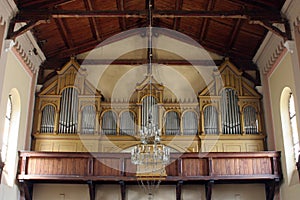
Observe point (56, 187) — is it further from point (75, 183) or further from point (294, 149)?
point (294, 149)

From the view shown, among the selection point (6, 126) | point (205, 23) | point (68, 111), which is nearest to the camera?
point (6, 126)

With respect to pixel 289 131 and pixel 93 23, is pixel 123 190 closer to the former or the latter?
pixel 289 131

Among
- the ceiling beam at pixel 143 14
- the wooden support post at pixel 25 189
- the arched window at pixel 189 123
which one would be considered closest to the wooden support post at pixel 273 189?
the arched window at pixel 189 123

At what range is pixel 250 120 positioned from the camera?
15.6 m

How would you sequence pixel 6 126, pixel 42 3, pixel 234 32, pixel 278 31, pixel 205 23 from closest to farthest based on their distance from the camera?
pixel 278 31, pixel 42 3, pixel 6 126, pixel 234 32, pixel 205 23

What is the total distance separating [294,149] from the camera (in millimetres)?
13516

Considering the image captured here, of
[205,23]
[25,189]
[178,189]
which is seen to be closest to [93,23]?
[205,23]

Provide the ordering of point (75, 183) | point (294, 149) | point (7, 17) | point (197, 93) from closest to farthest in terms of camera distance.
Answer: point (7, 17)
point (294, 149)
point (75, 183)
point (197, 93)

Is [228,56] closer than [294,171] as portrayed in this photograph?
No

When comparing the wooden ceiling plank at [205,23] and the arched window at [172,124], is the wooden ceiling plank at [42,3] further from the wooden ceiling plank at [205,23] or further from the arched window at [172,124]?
the arched window at [172,124]

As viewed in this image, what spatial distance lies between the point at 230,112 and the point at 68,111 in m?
6.21

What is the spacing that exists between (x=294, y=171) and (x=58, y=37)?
9785 millimetres

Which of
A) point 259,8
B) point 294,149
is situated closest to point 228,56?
point 259,8

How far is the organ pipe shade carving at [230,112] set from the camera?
15.5 metres
